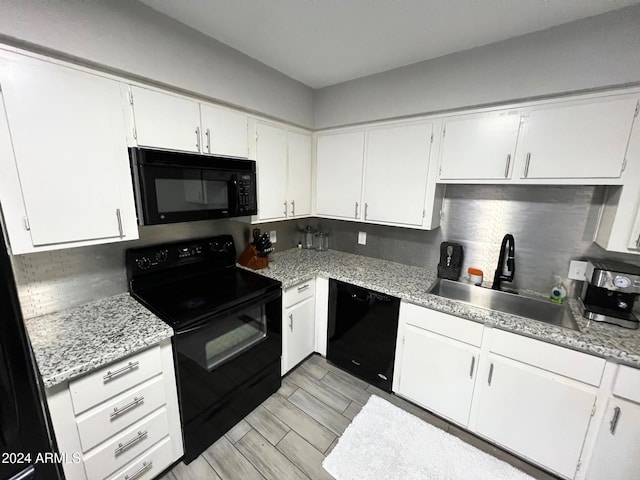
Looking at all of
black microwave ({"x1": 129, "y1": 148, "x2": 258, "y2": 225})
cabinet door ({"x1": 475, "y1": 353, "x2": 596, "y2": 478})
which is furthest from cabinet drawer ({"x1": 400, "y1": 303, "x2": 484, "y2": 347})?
black microwave ({"x1": 129, "y1": 148, "x2": 258, "y2": 225})

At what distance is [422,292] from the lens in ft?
5.97

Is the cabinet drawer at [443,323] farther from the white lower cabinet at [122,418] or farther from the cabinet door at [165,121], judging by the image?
the cabinet door at [165,121]

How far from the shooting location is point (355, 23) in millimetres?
1410

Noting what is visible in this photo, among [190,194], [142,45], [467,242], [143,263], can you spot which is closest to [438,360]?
[467,242]

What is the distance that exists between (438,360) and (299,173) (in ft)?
6.05

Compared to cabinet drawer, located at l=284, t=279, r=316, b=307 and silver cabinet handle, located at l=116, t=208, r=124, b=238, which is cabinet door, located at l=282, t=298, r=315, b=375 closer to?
cabinet drawer, located at l=284, t=279, r=316, b=307

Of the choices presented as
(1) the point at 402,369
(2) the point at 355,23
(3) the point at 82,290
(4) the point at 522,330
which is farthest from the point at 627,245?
(3) the point at 82,290

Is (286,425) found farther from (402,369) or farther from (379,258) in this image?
(379,258)

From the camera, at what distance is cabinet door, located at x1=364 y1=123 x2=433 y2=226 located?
6.40ft

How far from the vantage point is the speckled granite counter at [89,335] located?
1035 mm

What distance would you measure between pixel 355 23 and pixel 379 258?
6.04 feet

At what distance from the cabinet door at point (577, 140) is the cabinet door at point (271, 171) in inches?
65.6

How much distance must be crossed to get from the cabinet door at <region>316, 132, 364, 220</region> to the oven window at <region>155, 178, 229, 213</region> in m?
1.00

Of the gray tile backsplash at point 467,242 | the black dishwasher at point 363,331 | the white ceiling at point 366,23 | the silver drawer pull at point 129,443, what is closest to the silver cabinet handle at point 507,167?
the gray tile backsplash at point 467,242
